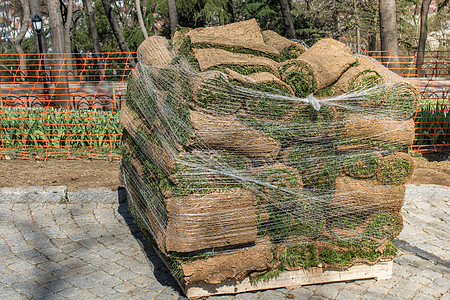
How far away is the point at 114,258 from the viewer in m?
4.57

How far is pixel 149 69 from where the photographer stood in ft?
14.1

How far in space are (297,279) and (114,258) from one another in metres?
1.83

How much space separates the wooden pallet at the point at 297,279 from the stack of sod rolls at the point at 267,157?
0.25 feet

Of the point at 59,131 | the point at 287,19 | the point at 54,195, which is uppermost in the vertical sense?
the point at 287,19

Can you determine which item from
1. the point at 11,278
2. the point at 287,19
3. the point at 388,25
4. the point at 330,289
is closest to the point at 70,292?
the point at 11,278

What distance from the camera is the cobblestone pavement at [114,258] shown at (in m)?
3.84

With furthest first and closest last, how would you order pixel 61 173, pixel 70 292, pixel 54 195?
pixel 61 173, pixel 54 195, pixel 70 292

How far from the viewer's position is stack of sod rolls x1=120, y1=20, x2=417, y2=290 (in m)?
3.39

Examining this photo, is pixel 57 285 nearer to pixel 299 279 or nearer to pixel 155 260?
pixel 155 260

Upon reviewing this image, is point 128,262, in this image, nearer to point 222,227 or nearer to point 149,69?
point 222,227

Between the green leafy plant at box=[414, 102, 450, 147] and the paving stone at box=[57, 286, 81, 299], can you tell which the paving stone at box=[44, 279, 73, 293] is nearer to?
the paving stone at box=[57, 286, 81, 299]

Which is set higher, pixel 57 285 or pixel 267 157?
pixel 267 157

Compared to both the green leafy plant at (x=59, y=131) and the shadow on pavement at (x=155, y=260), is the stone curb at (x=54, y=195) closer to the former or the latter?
the shadow on pavement at (x=155, y=260)

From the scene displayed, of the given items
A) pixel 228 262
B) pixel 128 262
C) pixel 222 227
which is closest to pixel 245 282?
pixel 228 262
